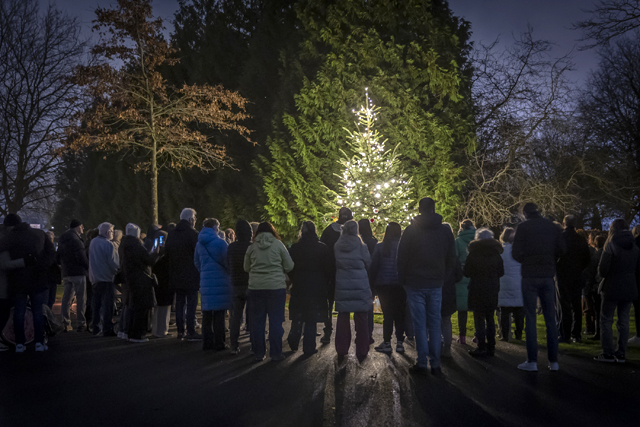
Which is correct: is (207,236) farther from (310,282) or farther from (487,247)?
(487,247)

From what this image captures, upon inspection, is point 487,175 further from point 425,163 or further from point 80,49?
point 80,49

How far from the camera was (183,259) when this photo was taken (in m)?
9.94

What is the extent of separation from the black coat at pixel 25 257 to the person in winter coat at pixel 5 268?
A: 7 centimetres

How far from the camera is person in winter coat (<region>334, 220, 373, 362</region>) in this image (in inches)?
321

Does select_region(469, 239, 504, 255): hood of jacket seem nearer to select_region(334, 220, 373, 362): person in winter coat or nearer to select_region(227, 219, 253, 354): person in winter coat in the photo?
select_region(334, 220, 373, 362): person in winter coat

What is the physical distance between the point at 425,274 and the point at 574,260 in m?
3.50

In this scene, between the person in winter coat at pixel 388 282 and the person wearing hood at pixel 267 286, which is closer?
the person wearing hood at pixel 267 286

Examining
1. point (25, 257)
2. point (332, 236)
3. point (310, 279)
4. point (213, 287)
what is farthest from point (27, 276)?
point (332, 236)

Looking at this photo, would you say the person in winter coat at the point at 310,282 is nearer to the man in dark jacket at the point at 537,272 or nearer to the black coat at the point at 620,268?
the man in dark jacket at the point at 537,272

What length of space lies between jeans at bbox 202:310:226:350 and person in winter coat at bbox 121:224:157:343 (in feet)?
4.68

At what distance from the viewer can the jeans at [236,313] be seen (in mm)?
8703

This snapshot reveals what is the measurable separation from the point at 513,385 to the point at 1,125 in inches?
984

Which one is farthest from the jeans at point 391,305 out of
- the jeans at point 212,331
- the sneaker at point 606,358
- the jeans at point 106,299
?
the jeans at point 106,299

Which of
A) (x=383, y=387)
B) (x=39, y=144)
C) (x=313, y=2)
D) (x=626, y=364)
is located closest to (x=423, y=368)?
(x=383, y=387)
